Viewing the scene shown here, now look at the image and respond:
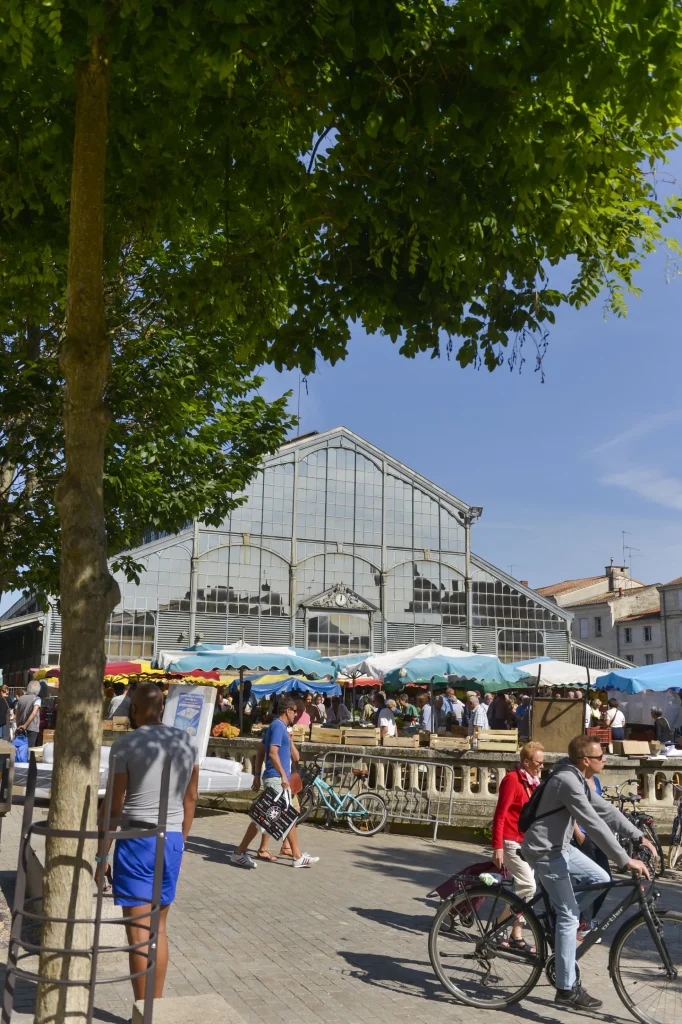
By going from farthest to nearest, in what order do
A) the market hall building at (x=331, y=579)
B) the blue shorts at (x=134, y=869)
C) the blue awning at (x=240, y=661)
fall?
1. the market hall building at (x=331, y=579)
2. the blue awning at (x=240, y=661)
3. the blue shorts at (x=134, y=869)

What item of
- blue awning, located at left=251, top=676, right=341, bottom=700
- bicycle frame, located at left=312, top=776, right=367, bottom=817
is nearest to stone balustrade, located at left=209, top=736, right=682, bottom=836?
bicycle frame, located at left=312, top=776, right=367, bottom=817

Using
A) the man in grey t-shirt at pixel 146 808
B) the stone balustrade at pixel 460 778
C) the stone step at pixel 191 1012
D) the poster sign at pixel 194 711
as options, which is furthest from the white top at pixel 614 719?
the stone step at pixel 191 1012

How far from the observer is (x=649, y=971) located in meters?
5.88

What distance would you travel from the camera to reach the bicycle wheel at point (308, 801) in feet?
42.9

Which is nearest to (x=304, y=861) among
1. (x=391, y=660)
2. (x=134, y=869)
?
(x=134, y=869)

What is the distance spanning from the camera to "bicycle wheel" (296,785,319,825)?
13.1 metres

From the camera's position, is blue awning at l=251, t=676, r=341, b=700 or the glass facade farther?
the glass facade

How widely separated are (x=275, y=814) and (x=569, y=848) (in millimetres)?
5277

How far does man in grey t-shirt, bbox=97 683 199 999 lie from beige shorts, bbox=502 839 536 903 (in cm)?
320

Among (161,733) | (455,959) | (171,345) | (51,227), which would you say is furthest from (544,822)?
(171,345)

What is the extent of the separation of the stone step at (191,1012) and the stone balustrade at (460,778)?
991 cm

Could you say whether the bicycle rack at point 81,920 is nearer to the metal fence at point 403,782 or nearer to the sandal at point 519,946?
the sandal at point 519,946

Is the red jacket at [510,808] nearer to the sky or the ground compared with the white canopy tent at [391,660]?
nearer to the ground

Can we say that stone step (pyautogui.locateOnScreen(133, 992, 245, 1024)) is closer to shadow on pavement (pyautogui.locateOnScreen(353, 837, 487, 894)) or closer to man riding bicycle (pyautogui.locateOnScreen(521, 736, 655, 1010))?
man riding bicycle (pyautogui.locateOnScreen(521, 736, 655, 1010))
